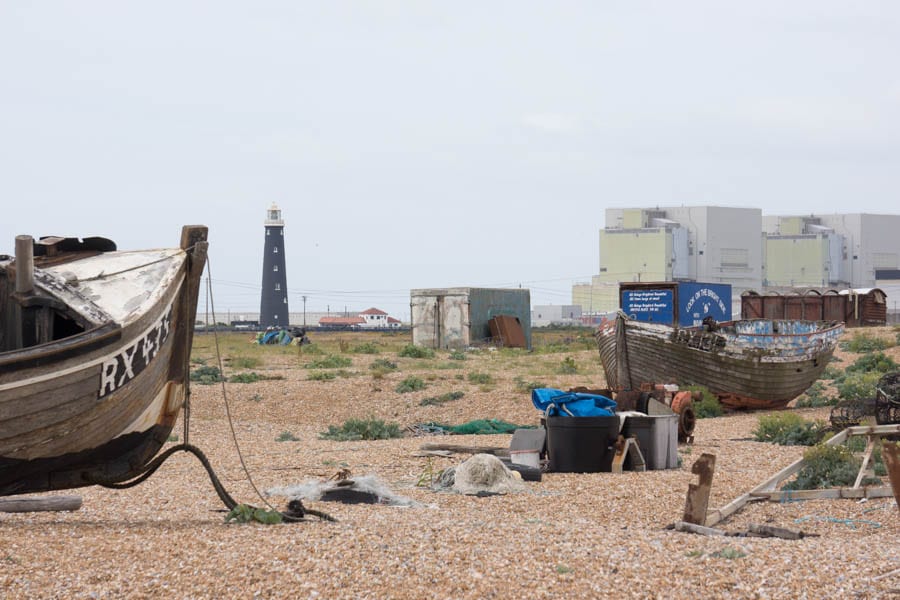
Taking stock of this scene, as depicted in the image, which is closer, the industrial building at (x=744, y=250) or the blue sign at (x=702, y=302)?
the blue sign at (x=702, y=302)

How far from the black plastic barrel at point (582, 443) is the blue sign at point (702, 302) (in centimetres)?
2000

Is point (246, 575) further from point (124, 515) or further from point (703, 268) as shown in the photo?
point (703, 268)

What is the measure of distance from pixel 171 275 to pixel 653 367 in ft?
52.1

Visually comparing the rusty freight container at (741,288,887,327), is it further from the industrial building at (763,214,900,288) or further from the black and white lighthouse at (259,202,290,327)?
the black and white lighthouse at (259,202,290,327)

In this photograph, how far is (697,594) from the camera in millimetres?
6484

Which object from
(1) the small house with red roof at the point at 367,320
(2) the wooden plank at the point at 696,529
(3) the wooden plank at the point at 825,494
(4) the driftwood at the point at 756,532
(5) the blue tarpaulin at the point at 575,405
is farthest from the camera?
(1) the small house with red roof at the point at 367,320

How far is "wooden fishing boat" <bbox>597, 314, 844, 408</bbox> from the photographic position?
879 inches

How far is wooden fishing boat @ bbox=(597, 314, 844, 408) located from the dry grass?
8.16 metres

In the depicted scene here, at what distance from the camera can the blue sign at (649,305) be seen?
29703mm

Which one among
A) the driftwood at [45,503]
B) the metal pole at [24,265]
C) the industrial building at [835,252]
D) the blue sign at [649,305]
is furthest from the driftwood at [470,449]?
the industrial building at [835,252]

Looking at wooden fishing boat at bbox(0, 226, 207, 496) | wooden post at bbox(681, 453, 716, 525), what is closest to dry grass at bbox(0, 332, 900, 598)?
wooden post at bbox(681, 453, 716, 525)

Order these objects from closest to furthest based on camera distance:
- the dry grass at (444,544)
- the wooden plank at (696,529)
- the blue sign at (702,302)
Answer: the dry grass at (444,544), the wooden plank at (696,529), the blue sign at (702,302)

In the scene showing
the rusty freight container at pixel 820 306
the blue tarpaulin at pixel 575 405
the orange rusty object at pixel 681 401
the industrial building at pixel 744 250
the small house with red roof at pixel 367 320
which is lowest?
the small house with red roof at pixel 367 320

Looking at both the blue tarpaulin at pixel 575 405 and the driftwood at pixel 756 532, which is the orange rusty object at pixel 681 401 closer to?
the blue tarpaulin at pixel 575 405
